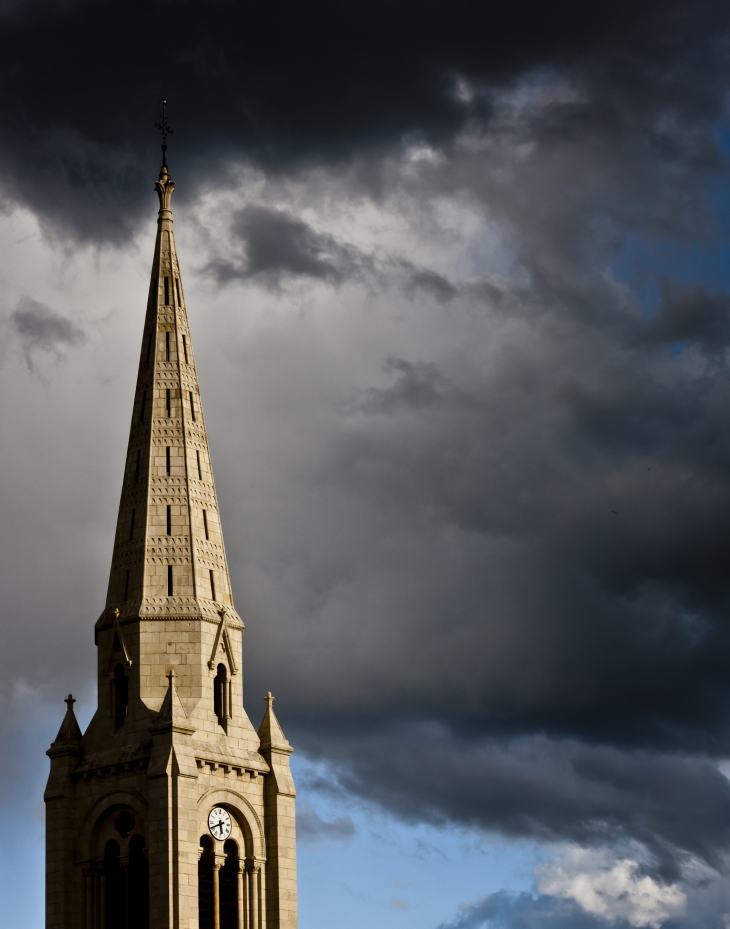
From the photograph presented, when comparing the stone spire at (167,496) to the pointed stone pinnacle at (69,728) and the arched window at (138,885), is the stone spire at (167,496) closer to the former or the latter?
the pointed stone pinnacle at (69,728)

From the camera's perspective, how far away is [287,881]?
111750 mm

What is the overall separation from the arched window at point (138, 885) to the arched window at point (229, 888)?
3.85m

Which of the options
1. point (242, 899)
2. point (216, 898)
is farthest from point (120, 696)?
point (242, 899)

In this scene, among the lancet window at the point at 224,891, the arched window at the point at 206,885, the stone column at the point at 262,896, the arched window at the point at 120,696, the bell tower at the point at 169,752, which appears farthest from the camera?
the arched window at the point at 120,696

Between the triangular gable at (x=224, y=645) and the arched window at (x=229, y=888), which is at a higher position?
the triangular gable at (x=224, y=645)

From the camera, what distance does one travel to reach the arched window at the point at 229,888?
109 metres

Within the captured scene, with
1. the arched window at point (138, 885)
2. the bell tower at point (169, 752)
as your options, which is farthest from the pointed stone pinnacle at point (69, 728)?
the arched window at point (138, 885)

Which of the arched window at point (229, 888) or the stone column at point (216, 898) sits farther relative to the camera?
the arched window at point (229, 888)

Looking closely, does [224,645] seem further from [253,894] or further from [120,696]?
[253,894]

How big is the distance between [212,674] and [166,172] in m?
29.9

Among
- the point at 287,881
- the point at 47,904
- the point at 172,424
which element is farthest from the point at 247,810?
the point at 172,424

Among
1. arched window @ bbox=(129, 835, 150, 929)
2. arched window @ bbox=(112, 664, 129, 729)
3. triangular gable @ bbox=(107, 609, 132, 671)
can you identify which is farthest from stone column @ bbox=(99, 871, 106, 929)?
triangular gable @ bbox=(107, 609, 132, 671)

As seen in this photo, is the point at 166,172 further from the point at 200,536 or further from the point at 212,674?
the point at 212,674

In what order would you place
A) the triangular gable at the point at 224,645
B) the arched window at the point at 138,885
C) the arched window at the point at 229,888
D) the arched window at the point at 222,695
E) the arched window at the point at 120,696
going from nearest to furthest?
the arched window at the point at 138,885, the arched window at the point at 229,888, the arched window at the point at 120,696, the triangular gable at the point at 224,645, the arched window at the point at 222,695
